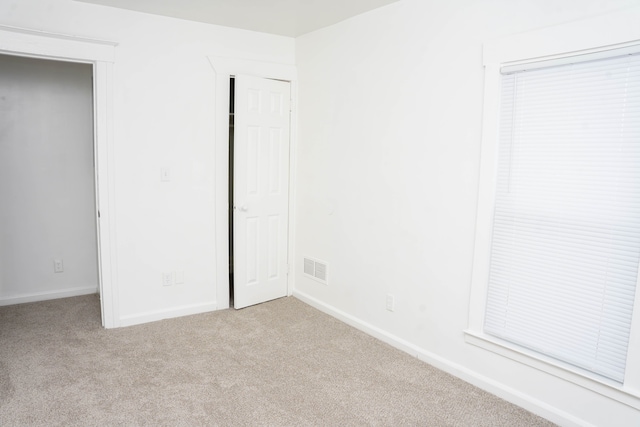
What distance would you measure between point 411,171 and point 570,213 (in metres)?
1.05

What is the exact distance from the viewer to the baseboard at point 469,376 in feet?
7.23

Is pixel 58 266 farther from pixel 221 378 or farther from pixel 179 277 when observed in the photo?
pixel 221 378

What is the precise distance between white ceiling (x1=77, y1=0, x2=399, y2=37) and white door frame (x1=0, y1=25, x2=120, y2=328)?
1.15 feet

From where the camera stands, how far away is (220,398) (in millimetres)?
2418

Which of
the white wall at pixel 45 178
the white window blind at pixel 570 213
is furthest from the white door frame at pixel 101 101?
the white window blind at pixel 570 213

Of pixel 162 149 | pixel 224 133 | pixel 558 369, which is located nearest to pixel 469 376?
pixel 558 369

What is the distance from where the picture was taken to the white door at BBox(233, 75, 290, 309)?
3.69 m

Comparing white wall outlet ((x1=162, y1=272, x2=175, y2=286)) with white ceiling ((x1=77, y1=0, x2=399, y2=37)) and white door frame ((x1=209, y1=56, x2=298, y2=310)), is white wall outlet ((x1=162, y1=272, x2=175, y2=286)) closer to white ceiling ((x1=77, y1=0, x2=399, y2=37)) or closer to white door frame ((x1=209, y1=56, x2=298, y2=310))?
white door frame ((x1=209, y1=56, x2=298, y2=310))

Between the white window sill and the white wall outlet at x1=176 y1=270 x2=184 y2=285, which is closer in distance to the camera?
the white window sill

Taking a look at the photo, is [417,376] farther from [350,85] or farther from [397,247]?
[350,85]

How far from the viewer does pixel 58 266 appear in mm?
4031

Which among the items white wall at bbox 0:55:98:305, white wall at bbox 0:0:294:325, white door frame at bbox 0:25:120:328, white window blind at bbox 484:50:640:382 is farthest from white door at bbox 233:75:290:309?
white window blind at bbox 484:50:640:382

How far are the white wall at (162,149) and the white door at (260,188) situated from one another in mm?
230

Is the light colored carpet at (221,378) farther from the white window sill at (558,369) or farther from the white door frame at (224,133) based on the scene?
the white door frame at (224,133)
